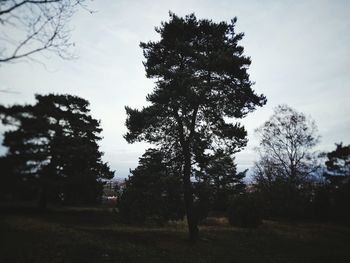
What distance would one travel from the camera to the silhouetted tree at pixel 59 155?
22.6 m

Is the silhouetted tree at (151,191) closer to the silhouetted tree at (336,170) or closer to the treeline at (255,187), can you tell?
the treeline at (255,187)

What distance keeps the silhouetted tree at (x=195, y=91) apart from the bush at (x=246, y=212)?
33.9 feet

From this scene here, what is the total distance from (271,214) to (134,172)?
84.4 feet

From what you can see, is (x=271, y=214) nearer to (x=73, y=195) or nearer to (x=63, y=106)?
(x=73, y=195)

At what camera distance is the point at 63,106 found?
88.3ft

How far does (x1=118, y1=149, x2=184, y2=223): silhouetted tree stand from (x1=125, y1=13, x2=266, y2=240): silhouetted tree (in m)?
0.88

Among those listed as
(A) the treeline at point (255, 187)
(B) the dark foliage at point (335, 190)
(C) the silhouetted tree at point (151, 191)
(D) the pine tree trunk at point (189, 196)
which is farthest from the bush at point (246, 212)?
(B) the dark foliage at point (335, 190)

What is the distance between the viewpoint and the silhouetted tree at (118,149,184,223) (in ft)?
50.2

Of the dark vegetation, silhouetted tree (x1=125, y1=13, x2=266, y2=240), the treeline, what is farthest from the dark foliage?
silhouetted tree (x1=125, y1=13, x2=266, y2=240)

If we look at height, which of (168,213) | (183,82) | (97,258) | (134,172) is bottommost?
(97,258)

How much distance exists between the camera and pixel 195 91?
15.2m

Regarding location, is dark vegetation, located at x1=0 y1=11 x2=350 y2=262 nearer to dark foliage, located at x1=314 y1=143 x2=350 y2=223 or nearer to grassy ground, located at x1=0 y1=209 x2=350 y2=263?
grassy ground, located at x1=0 y1=209 x2=350 y2=263

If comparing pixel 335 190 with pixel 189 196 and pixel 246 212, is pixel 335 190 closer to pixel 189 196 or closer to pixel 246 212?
pixel 246 212

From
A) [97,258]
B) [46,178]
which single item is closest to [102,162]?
[46,178]
